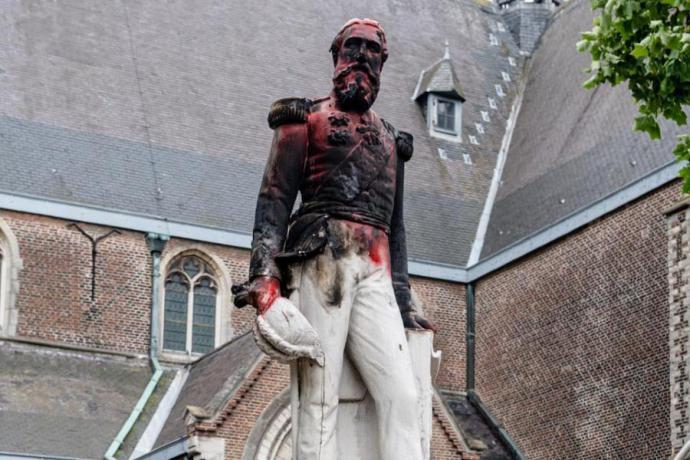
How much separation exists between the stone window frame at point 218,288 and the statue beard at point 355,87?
23.6 meters

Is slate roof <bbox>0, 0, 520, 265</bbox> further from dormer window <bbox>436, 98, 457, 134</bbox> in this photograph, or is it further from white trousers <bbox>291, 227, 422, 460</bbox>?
white trousers <bbox>291, 227, 422, 460</bbox>

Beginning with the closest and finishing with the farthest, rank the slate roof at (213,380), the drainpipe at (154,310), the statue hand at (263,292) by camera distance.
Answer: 1. the statue hand at (263,292)
2. the slate roof at (213,380)
3. the drainpipe at (154,310)

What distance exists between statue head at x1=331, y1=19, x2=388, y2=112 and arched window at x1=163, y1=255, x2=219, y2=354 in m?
23.9

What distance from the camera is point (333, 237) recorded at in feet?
31.4

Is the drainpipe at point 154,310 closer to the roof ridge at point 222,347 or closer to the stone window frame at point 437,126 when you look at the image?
the roof ridge at point 222,347

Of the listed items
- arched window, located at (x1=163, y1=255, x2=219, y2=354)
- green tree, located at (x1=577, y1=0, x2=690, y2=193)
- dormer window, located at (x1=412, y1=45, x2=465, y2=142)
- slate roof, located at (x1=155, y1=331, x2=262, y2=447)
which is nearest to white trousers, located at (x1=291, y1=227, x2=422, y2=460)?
green tree, located at (x1=577, y1=0, x2=690, y2=193)

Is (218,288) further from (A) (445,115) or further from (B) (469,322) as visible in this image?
(A) (445,115)

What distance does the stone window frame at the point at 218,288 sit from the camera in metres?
33.4

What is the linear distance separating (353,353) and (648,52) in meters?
7.51

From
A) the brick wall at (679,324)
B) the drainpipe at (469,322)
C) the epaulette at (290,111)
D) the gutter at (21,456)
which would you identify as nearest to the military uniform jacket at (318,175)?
the epaulette at (290,111)

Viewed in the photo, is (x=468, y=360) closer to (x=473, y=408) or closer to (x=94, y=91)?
(x=473, y=408)

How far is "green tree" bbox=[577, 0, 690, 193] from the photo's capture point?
16156 millimetres

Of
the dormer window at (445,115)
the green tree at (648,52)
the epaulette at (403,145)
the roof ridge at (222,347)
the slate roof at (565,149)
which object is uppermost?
the dormer window at (445,115)

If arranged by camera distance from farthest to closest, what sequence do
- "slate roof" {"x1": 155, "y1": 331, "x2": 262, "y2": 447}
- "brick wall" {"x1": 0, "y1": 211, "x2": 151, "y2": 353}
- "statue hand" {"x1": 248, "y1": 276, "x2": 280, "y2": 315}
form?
"brick wall" {"x1": 0, "y1": 211, "x2": 151, "y2": 353} < "slate roof" {"x1": 155, "y1": 331, "x2": 262, "y2": 447} < "statue hand" {"x1": 248, "y1": 276, "x2": 280, "y2": 315}
